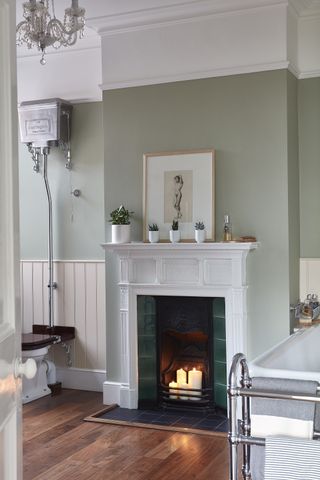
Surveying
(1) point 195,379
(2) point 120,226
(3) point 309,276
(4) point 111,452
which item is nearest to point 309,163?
(3) point 309,276

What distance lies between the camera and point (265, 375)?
2.97 metres

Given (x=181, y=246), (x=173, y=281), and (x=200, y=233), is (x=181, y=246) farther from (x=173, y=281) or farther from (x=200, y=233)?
(x=173, y=281)

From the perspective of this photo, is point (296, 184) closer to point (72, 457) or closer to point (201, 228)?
point (201, 228)

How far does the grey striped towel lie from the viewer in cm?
224

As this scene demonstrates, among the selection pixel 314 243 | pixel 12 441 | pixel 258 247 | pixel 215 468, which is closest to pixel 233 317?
pixel 258 247

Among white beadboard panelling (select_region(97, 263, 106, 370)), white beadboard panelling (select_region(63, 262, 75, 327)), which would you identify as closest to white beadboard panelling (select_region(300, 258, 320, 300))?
white beadboard panelling (select_region(97, 263, 106, 370))

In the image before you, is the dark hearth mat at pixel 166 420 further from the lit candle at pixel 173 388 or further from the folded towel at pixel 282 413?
the folded towel at pixel 282 413

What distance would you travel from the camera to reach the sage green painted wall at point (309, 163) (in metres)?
4.90

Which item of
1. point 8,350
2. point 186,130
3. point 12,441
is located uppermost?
point 186,130

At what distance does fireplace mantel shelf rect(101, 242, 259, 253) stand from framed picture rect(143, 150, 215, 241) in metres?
0.15

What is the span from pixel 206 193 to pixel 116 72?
1.22m

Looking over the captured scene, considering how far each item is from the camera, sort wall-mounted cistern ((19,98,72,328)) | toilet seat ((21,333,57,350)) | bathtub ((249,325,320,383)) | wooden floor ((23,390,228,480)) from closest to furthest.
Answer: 1. bathtub ((249,325,320,383))
2. wooden floor ((23,390,228,480))
3. toilet seat ((21,333,57,350))
4. wall-mounted cistern ((19,98,72,328))

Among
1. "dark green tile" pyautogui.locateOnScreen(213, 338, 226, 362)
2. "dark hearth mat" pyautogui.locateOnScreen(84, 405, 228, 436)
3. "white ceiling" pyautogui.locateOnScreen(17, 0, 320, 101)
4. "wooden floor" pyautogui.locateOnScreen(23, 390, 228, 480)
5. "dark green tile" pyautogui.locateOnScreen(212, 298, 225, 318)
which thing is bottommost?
"wooden floor" pyautogui.locateOnScreen(23, 390, 228, 480)

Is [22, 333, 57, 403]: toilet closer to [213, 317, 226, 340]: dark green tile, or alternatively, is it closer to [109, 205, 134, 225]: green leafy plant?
[109, 205, 134, 225]: green leafy plant
